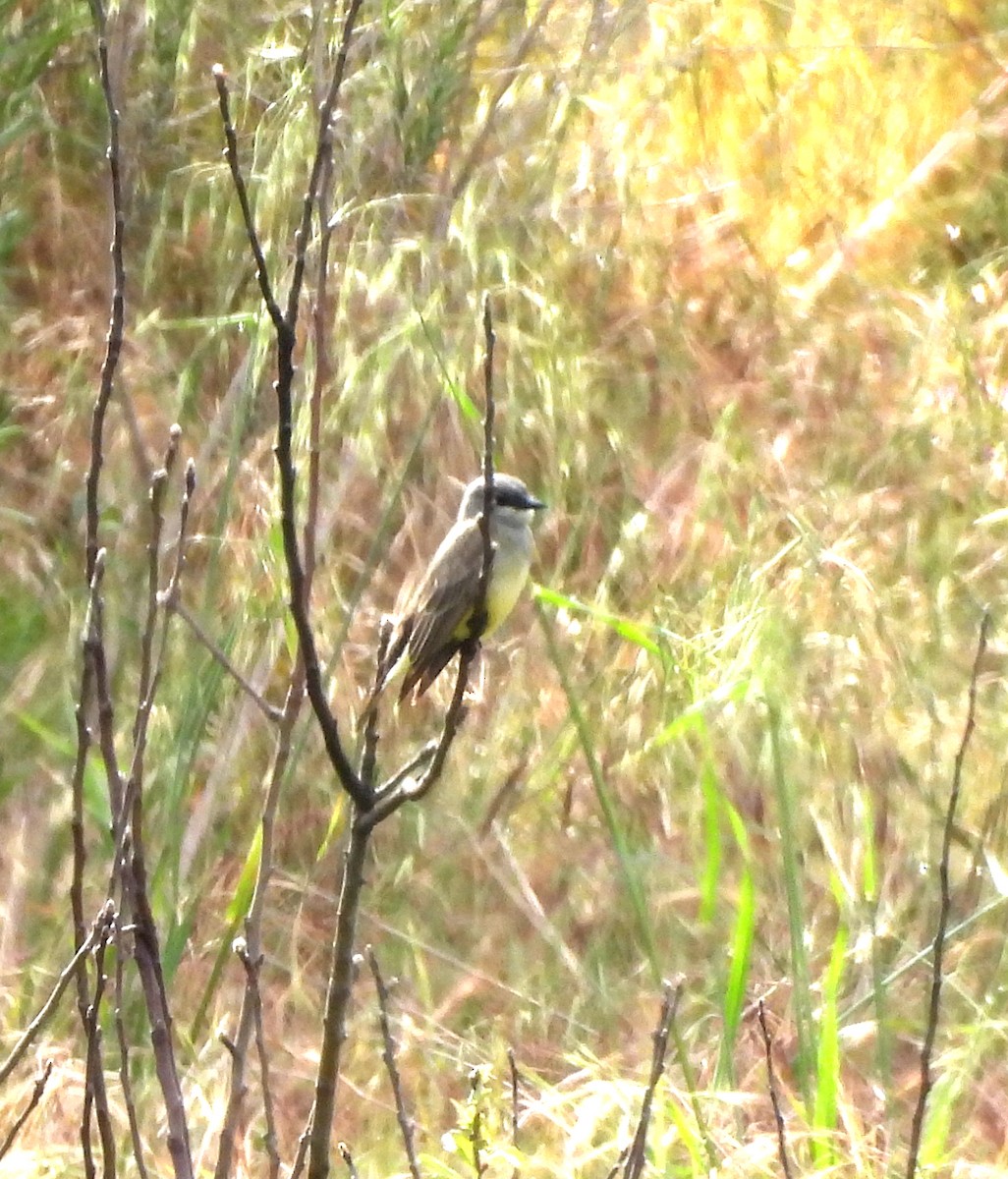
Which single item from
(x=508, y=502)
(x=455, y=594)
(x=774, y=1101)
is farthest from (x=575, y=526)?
(x=774, y=1101)

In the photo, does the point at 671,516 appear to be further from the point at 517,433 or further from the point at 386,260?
the point at 386,260

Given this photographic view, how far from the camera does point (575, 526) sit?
123 inches

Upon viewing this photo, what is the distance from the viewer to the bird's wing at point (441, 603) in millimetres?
2568

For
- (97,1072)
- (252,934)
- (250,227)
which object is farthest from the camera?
(252,934)

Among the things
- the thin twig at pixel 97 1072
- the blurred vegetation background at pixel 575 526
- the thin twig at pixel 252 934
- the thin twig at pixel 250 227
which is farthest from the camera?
the blurred vegetation background at pixel 575 526

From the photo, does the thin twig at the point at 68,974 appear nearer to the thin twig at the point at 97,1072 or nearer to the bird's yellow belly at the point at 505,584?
the thin twig at the point at 97,1072

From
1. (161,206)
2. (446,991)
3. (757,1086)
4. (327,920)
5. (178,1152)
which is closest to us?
(178,1152)

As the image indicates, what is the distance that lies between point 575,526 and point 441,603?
584mm

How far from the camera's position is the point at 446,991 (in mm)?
2797

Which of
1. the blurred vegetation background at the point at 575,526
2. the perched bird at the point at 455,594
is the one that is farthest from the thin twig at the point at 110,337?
the perched bird at the point at 455,594

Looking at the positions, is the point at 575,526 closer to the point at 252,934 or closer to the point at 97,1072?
the point at 252,934

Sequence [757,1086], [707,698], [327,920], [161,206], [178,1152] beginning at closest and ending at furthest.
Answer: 1. [178,1152]
2. [707,698]
3. [757,1086]
4. [327,920]
5. [161,206]

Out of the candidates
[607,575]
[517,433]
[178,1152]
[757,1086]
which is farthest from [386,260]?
[178,1152]

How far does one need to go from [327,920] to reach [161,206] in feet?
4.70
